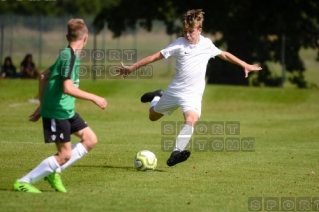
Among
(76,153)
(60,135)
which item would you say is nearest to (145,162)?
(76,153)

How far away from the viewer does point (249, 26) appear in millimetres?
33344

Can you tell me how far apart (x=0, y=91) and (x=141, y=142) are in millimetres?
13416

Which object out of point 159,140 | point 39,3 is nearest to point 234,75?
point 159,140

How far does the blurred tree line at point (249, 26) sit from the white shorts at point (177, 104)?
19.9 meters

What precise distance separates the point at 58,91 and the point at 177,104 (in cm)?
349

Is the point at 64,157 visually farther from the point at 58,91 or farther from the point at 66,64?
the point at 66,64

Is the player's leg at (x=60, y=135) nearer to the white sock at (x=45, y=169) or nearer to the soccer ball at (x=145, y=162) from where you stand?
the white sock at (x=45, y=169)

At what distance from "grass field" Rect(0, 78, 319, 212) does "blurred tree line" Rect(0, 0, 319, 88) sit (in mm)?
8089

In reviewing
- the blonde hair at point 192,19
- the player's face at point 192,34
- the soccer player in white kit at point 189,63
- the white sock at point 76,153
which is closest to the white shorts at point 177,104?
the soccer player in white kit at point 189,63

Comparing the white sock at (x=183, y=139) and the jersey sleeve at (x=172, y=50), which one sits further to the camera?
the jersey sleeve at (x=172, y=50)

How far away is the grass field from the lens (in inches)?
357

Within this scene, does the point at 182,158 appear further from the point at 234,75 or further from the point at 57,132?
the point at 234,75

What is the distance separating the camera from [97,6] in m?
66.0

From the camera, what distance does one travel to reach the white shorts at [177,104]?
39.3 feet
